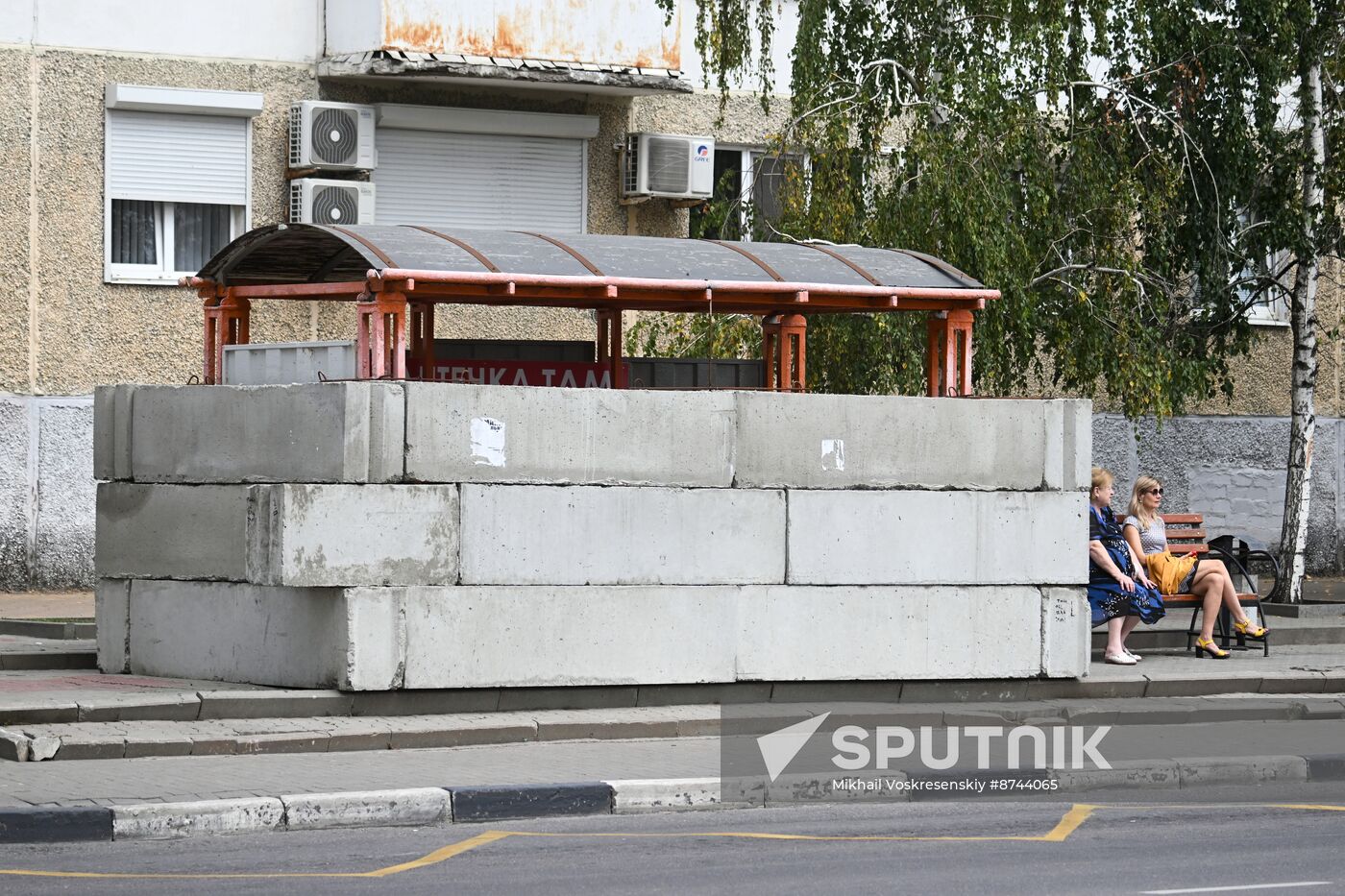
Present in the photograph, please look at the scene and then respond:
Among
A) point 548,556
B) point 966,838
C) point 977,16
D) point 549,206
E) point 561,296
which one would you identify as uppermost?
point 977,16

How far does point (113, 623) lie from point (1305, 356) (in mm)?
11401

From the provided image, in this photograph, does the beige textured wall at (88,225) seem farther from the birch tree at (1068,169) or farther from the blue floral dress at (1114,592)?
the blue floral dress at (1114,592)

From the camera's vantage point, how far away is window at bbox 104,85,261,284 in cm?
1955

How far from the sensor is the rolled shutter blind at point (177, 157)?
19.6 metres

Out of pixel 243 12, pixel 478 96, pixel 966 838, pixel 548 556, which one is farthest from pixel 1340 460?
pixel 966 838

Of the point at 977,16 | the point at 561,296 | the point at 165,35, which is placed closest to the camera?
the point at 561,296

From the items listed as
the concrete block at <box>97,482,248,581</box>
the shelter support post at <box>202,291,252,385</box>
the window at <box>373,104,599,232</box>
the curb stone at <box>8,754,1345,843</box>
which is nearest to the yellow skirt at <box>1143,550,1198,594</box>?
the curb stone at <box>8,754,1345,843</box>

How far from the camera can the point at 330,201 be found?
20.0 meters

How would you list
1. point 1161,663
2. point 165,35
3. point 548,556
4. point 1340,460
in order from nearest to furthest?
point 548,556 → point 1161,663 → point 165,35 → point 1340,460

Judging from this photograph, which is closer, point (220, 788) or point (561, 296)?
point (220, 788)

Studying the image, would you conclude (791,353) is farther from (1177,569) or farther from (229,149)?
(229,149)

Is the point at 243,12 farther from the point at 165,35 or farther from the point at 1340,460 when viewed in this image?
the point at 1340,460

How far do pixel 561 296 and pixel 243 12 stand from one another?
8.88 metres

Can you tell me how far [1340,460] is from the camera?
24688 millimetres
